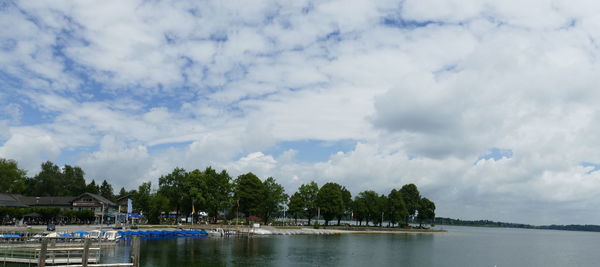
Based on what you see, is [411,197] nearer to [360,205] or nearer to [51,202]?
[360,205]

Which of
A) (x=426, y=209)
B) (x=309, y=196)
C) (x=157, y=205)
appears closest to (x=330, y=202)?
(x=309, y=196)

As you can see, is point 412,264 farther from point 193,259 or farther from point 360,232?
point 360,232

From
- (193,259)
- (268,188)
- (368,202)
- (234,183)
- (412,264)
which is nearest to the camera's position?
(193,259)

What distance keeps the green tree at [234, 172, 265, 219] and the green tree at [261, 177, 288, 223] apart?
518 centimetres

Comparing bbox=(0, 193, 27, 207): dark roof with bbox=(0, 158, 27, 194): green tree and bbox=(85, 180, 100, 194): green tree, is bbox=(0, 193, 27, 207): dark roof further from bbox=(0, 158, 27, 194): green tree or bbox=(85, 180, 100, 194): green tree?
bbox=(85, 180, 100, 194): green tree

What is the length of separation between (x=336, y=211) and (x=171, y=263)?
90.8m

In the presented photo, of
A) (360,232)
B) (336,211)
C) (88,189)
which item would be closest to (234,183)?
(336,211)

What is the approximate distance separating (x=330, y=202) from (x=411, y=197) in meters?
43.2

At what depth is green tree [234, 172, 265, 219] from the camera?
118 m

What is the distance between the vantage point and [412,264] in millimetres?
57500

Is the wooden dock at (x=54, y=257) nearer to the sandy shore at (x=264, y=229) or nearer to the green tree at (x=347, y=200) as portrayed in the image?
the sandy shore at (x=264, y=229)

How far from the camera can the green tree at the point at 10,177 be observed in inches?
4739

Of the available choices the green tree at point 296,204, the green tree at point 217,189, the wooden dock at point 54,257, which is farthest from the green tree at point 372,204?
the wooden dock at point 54,257

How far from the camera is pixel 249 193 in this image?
118 metres
